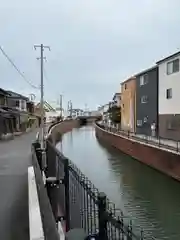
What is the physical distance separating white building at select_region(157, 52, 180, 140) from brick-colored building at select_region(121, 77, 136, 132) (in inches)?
392

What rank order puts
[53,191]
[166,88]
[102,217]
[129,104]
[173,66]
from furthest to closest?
[129,104]
[166,88]
[173,66]
[53,191]
[102,217]

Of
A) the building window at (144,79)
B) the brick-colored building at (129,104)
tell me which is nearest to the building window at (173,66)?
the building window at (144,79)

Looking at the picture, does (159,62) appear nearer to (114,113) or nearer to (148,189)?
(148,189)

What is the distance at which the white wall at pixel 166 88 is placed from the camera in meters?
22.1

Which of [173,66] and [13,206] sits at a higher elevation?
[173,66]

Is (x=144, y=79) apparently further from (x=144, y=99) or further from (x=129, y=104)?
(x=129, y=104)

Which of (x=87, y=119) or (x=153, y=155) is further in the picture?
(x=87, y=119)

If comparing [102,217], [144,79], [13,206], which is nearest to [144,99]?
[144,79]

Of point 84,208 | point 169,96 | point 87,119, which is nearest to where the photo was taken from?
point 84,208

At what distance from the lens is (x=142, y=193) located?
1485 centimetres

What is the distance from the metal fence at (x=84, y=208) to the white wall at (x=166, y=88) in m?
17.5

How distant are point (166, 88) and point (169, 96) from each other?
0.79 metres

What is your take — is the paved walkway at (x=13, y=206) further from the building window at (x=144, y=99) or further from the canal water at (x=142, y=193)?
the building window at (x=144, y=99)

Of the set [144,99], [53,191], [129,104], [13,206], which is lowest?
[13,206]
